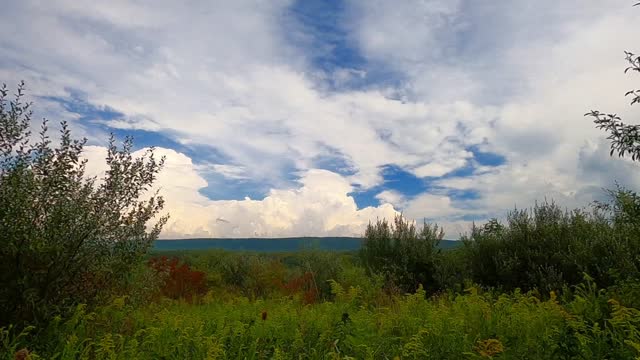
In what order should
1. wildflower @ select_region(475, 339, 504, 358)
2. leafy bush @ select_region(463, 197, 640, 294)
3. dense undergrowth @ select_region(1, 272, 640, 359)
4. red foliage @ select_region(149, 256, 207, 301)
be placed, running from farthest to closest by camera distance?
red foliage @ select_region(149, 256, 207, 301), leafy bush @ select_region(463, 197, 640, 294), dense undergrowth @ select_region(1, 272, 640, 359), wildflower @ select_region(475, 339, 504, 358)

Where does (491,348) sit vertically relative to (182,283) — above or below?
above

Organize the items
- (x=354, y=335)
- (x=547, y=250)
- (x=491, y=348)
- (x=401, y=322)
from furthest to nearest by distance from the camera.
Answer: (x=547, y=250)
(x=401, y=322)
(x=354, y=335)
(x=491, y=348)

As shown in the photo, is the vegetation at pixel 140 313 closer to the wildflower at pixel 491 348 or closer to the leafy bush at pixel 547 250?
the wildflower at pixel 491 348

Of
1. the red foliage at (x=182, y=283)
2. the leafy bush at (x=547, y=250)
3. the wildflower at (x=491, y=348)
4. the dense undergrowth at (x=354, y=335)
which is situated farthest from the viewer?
the red foliage at (x=182, y=283)

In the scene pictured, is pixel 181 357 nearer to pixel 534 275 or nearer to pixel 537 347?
pixel 537 347

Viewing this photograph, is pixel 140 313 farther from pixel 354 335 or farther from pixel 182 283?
pixel 182 283

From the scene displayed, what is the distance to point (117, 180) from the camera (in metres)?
7.36

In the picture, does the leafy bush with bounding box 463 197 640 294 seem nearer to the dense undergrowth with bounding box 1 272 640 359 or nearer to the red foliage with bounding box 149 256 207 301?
the dense undergrowth with bounding box 1 272 640 359

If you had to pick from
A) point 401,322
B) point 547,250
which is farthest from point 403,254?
point 401,322

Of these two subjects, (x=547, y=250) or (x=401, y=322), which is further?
(x=547, y=250)

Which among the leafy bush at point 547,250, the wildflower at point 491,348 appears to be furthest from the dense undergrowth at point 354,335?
the leafy bush at point 547,250

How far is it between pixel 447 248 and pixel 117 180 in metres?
→ 13.2

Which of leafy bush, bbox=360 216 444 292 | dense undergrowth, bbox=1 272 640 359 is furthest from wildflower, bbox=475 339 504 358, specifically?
leafy bush, bbox=360 216 444 292

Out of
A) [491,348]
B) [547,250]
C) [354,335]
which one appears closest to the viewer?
[491,348]
